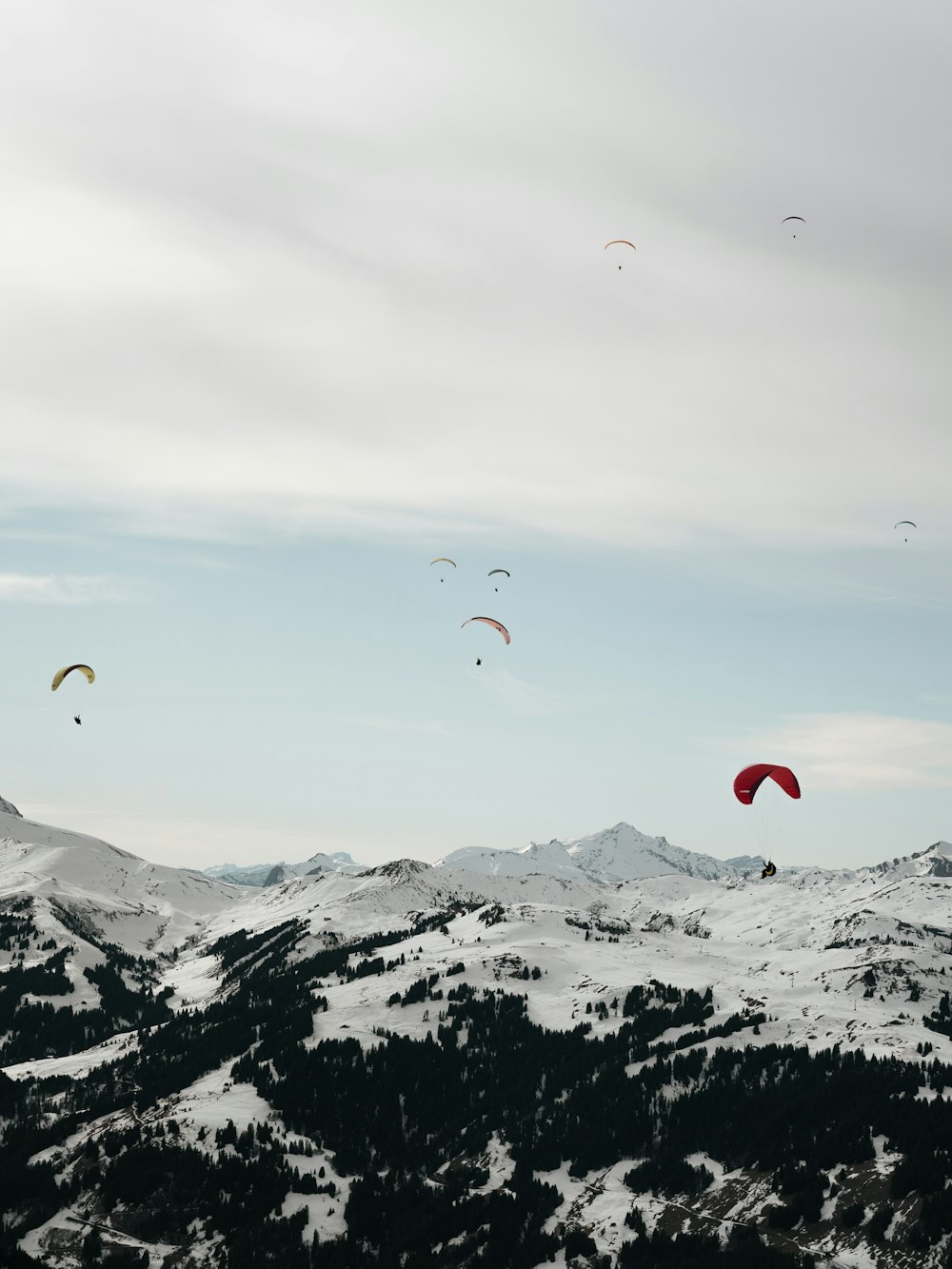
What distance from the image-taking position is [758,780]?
122000mm

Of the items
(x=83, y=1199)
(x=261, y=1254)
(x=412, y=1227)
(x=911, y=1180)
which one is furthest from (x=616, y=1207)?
(x=83, y=1199)

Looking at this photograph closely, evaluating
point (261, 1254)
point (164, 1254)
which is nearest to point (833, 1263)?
point (261, 1254)

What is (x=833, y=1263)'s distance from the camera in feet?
529

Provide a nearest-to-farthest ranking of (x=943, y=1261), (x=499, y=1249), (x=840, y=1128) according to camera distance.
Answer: (x=943, y=1261)
(x=499, y=1249)
(x=840, y=1128)

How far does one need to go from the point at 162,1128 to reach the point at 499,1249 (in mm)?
68965

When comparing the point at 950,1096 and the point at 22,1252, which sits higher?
the point at 950,1096

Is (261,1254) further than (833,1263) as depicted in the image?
Yes

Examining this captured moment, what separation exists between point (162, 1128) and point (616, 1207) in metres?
89.3

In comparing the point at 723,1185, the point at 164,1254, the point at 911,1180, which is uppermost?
the point at 911,1180

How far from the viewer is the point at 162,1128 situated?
198 meters

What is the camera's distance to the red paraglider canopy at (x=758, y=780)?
11825 centimetres

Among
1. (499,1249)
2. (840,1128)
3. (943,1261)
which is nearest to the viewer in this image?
(943,1261)

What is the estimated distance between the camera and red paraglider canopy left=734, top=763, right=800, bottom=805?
11825 cm

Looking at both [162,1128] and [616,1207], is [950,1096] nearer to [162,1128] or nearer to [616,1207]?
[616,1207]
